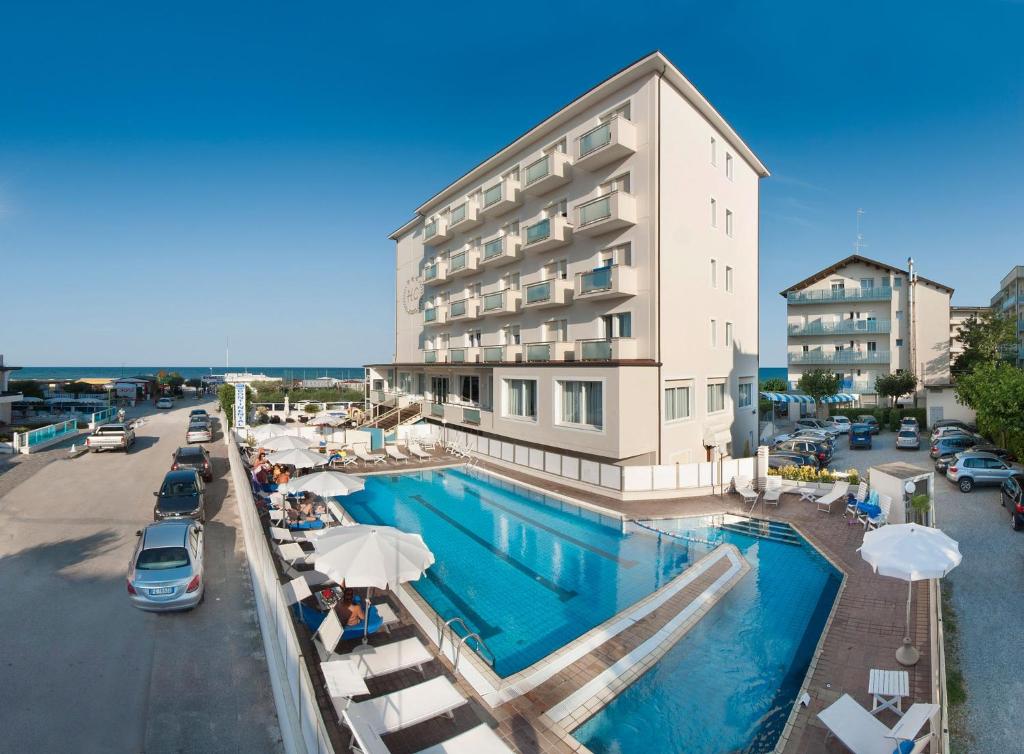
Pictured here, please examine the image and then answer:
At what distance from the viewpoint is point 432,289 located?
123ft

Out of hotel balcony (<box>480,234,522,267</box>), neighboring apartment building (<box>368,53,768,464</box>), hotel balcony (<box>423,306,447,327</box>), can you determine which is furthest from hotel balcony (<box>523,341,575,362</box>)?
hotel balcony (<box>423,306,447,327</box>)

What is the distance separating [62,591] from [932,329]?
60.3m

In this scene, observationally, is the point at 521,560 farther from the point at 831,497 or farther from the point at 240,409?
the point at 240,409

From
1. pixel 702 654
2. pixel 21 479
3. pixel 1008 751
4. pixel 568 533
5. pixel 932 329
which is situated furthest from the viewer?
pixel 932 329

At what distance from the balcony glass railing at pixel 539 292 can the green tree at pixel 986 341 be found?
36349mm

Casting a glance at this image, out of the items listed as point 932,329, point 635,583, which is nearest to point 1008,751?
point 635,583

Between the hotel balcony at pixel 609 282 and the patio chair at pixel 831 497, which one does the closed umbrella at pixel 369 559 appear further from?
the hotel balcony at pixel 609 282

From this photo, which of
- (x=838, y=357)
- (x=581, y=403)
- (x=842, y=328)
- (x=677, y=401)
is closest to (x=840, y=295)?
(x=842, y=328)

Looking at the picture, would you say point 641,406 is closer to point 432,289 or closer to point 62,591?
point 62,591

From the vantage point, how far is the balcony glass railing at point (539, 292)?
2426 centimetres

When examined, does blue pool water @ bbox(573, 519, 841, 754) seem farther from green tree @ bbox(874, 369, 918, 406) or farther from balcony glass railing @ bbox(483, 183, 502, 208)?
green tree @ bbox(874, 369, 918, 406)

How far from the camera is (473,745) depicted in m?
5.79

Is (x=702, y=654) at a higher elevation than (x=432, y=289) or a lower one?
lower

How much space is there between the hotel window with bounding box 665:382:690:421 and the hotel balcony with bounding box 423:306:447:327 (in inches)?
665
